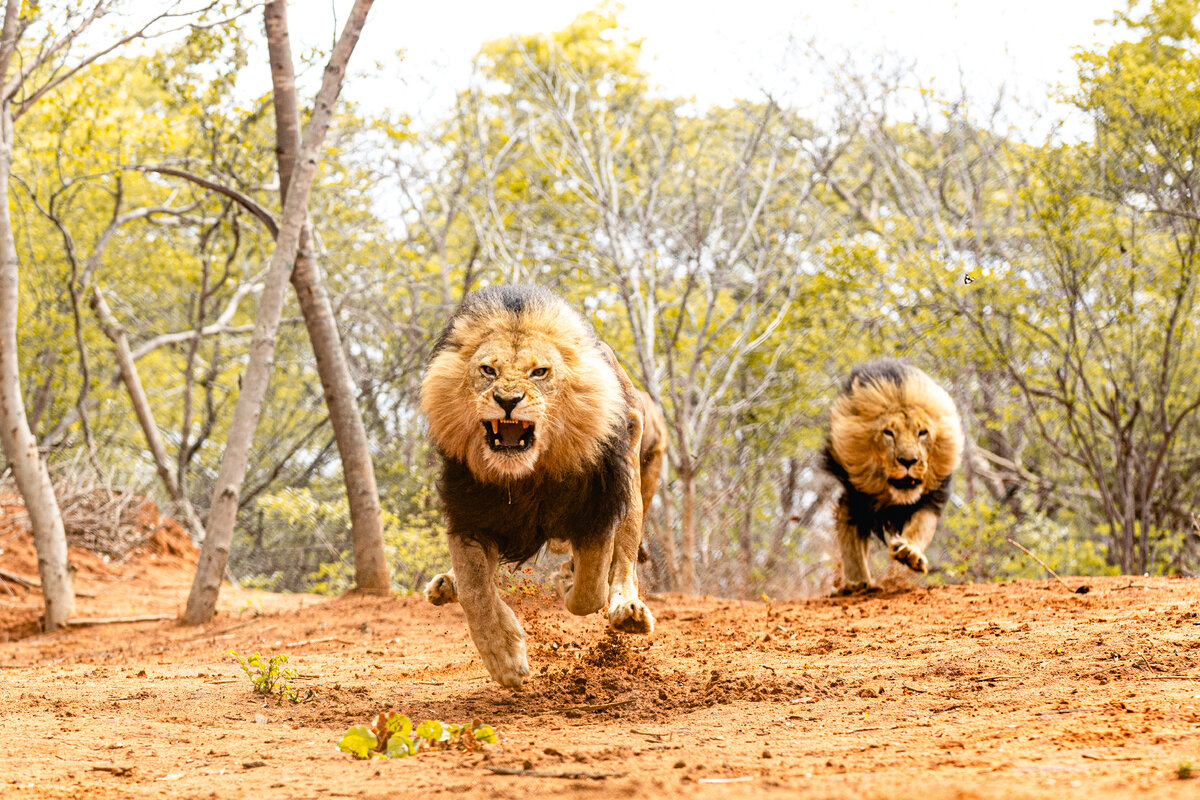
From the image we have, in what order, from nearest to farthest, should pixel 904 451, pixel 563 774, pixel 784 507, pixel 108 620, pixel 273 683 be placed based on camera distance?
pixel 563 774, pixel 273 683, pixel 904 451, pixel 108 620, pixel 784 507

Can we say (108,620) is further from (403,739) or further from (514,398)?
(403,739)

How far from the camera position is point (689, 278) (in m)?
11.6

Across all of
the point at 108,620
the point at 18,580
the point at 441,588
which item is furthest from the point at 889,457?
the point at 18,580

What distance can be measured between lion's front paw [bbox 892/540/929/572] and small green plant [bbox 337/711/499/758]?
421 cm

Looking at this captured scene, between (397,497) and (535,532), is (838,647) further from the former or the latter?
(397,497)

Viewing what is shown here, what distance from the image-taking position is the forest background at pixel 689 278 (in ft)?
35.3

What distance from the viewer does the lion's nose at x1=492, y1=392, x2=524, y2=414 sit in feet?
13.2

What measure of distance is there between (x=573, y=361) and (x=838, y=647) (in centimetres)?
208

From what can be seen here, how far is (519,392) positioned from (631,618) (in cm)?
111

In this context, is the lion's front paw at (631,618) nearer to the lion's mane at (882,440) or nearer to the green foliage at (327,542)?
the lion's mane at (882,440)

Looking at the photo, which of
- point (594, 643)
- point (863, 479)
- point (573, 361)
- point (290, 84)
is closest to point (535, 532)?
point (573, 361)

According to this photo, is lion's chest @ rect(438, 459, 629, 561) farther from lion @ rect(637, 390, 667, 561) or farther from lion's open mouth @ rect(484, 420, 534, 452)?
lion @ rect(637, 390, 667, 561)

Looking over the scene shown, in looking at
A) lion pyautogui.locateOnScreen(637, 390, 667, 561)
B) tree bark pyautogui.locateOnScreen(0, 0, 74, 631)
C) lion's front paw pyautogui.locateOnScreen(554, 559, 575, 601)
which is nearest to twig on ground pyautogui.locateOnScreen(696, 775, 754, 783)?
lion's front paw pyautogui.locateOnScreen(554, 559, 575, 601)

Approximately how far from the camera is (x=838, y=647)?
5.25 metres
